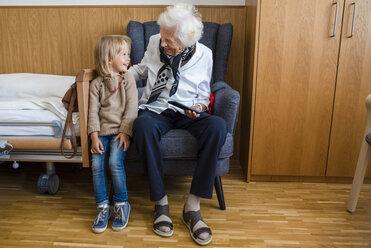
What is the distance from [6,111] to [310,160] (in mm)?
1667

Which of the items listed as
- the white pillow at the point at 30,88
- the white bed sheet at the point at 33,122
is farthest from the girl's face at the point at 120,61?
the white pillow at the point at 30,88

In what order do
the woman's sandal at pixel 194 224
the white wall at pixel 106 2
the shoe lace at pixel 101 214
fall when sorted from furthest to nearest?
the white wall at pixel 106 2
the shoe lace at pixel 101 214
the woman's sandal at pixel 194 224

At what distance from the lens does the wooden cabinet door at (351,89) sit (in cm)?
160

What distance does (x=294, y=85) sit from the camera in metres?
1.70

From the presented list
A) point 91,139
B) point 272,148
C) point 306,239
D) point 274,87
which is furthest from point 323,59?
point 91,139

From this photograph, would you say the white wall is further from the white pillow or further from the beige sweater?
the beige sweater

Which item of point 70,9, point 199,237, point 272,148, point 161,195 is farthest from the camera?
point 70,9

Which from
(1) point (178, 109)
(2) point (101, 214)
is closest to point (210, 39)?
(1) point (178, 109)

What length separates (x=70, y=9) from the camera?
208 cm

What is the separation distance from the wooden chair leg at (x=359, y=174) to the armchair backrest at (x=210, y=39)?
877 millimetres

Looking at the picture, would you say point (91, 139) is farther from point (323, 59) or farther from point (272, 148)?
point (323, 59)

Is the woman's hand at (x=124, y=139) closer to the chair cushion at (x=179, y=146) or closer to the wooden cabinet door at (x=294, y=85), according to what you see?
the chair cushion at (x=179, y=146)

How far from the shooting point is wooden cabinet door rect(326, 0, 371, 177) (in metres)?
1.60

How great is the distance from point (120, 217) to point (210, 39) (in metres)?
1.19
